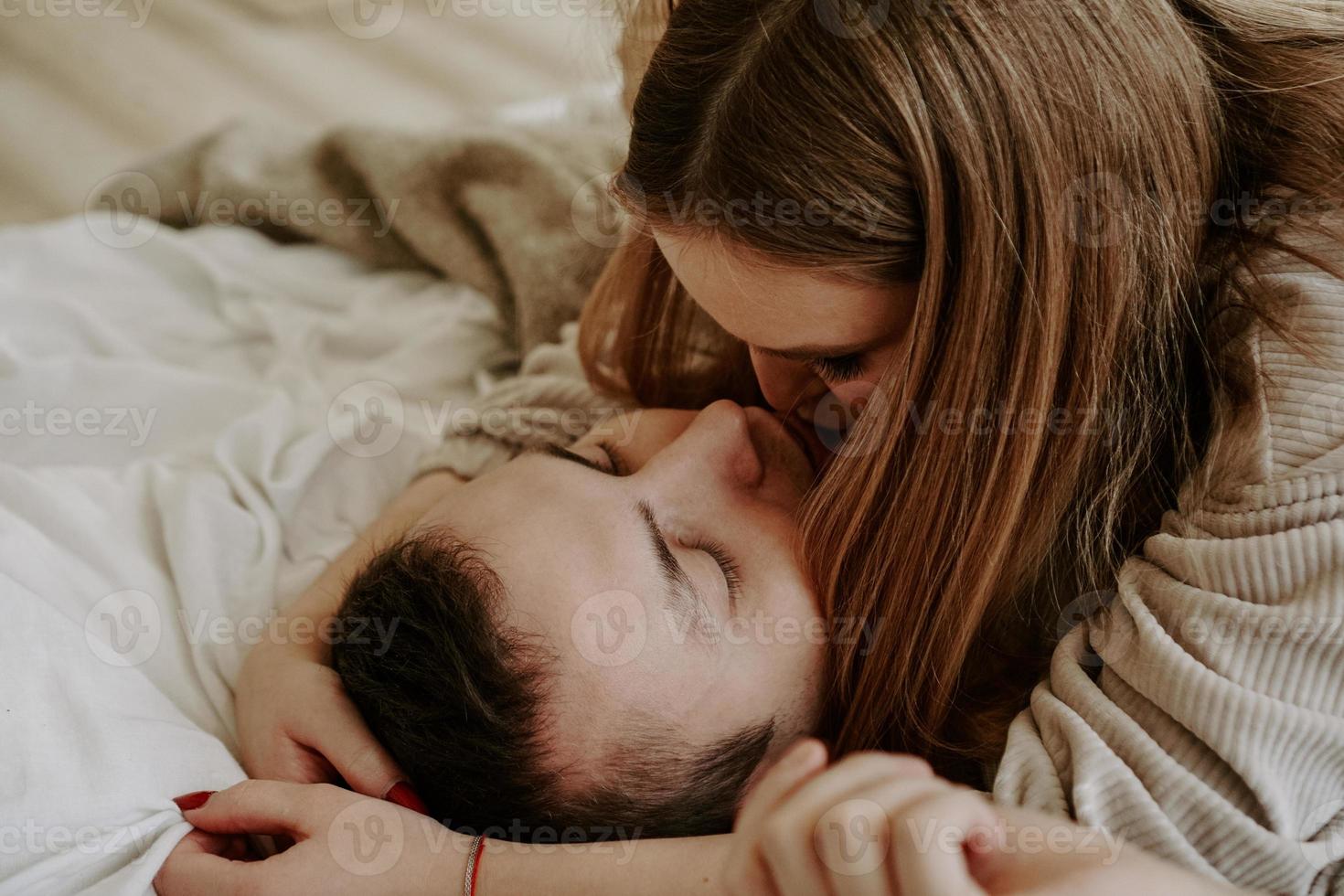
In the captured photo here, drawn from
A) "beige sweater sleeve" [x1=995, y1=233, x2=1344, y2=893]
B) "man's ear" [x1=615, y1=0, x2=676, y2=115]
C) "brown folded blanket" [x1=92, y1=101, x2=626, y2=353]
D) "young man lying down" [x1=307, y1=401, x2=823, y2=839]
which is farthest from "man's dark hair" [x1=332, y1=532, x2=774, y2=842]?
"brown folded blanket" [x1=92, y1=101, x2=626, y2=353]

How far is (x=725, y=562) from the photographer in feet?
2.92

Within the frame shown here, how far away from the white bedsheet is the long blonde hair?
517mm

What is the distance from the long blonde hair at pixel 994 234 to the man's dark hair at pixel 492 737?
0.16m

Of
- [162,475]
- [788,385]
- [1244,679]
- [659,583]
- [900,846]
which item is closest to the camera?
[900,846]

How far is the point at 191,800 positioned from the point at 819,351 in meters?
0.59

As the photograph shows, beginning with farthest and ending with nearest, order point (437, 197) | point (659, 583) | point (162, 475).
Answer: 1. point (437, 197)
2. point (162, 475)
3. point (659, 583)

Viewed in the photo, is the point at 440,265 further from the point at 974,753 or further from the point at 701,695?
the point at 974,753

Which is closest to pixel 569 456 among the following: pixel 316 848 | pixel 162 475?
pixel 316 848

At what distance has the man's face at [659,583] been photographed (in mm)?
818

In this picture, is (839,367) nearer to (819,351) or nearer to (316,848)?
(819,351)

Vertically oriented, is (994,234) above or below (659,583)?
above

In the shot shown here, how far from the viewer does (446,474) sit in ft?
3.83

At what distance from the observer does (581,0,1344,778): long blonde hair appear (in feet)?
2.48

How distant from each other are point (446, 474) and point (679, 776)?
1.52 ft
